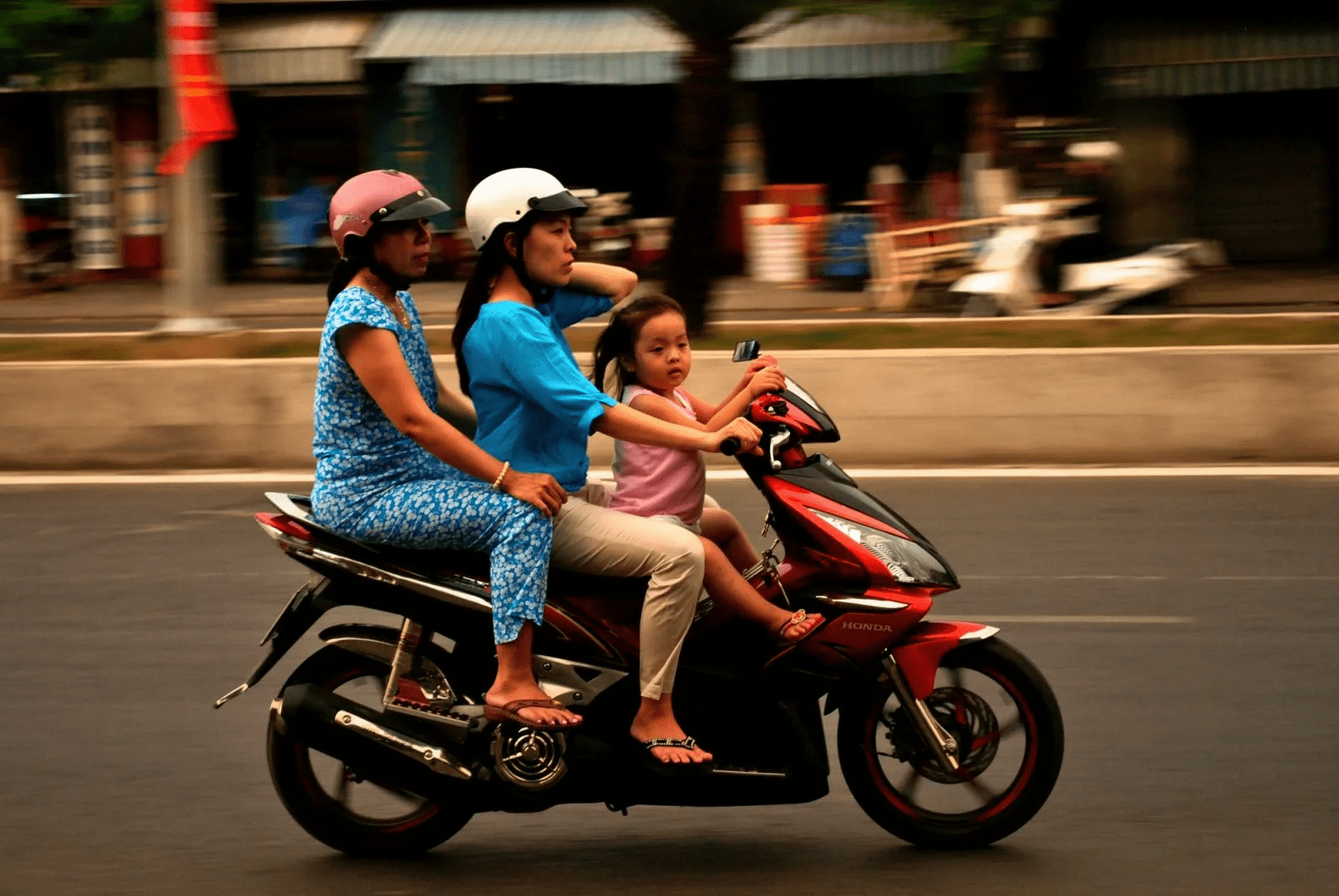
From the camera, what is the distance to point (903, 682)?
452 cm

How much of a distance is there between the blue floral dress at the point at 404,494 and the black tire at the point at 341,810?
0.39 m

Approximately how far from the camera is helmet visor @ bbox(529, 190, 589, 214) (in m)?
4.29

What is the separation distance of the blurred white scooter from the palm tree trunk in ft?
16.3

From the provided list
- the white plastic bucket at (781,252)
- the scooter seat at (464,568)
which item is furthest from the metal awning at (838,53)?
the scooter seat at (464,568)

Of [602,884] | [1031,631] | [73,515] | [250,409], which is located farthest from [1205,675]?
[250,409]

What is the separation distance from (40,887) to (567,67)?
20932 mm

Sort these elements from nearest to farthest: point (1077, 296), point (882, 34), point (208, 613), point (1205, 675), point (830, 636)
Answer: point (830, 636), point (1205, 675), point (208, 613), point (1077, 296), point (882, 34)

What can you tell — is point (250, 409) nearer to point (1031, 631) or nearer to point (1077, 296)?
point (1031, 631)

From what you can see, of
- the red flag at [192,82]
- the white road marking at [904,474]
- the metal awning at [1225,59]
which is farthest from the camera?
the metal awning at [1225,59]

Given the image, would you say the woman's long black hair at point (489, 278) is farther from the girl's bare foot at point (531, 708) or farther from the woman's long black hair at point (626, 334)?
the girl's bare foot at point (531, 708)

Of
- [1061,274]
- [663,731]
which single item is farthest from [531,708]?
[1061,274]

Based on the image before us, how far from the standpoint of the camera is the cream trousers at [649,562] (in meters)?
4.29

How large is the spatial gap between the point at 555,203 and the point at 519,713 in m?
1.15

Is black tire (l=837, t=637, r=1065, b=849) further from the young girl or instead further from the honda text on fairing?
the young girl
